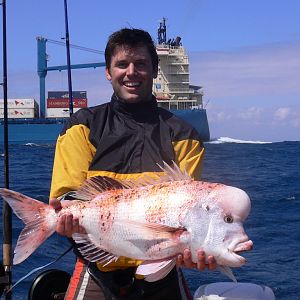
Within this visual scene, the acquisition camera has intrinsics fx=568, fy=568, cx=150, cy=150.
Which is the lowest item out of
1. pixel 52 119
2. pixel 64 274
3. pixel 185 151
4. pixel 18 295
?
pixel 18 295

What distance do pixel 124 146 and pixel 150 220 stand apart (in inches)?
29.2

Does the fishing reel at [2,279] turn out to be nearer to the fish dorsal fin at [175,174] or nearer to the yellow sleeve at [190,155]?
the yellow sleeve at [190,155]

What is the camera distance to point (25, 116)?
6800 cm

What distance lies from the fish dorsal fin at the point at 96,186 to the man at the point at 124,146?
119 millimetres

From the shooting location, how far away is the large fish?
2.88 metres

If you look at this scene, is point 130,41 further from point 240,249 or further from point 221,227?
point 240,249

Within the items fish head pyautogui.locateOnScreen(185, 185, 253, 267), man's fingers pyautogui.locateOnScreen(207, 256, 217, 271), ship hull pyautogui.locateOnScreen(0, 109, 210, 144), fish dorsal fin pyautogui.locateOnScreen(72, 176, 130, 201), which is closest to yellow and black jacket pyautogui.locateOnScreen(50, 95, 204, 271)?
fish dorsal fin pyautogui.locateOnScreen(72, 176, 130, 201)

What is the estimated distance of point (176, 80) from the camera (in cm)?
7512

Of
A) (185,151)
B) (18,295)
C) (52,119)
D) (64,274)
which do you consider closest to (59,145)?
(185,151)

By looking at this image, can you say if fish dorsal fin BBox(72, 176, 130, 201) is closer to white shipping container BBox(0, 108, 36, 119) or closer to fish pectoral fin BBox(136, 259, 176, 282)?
fish pectoral fin BBox(136, 259, 176, 282)

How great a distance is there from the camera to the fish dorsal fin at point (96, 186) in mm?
3246

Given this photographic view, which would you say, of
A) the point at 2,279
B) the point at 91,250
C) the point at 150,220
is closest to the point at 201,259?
the point at 150,220

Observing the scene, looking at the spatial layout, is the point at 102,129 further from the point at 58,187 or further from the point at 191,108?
the point at 191,108

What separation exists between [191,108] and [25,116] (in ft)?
69.2
